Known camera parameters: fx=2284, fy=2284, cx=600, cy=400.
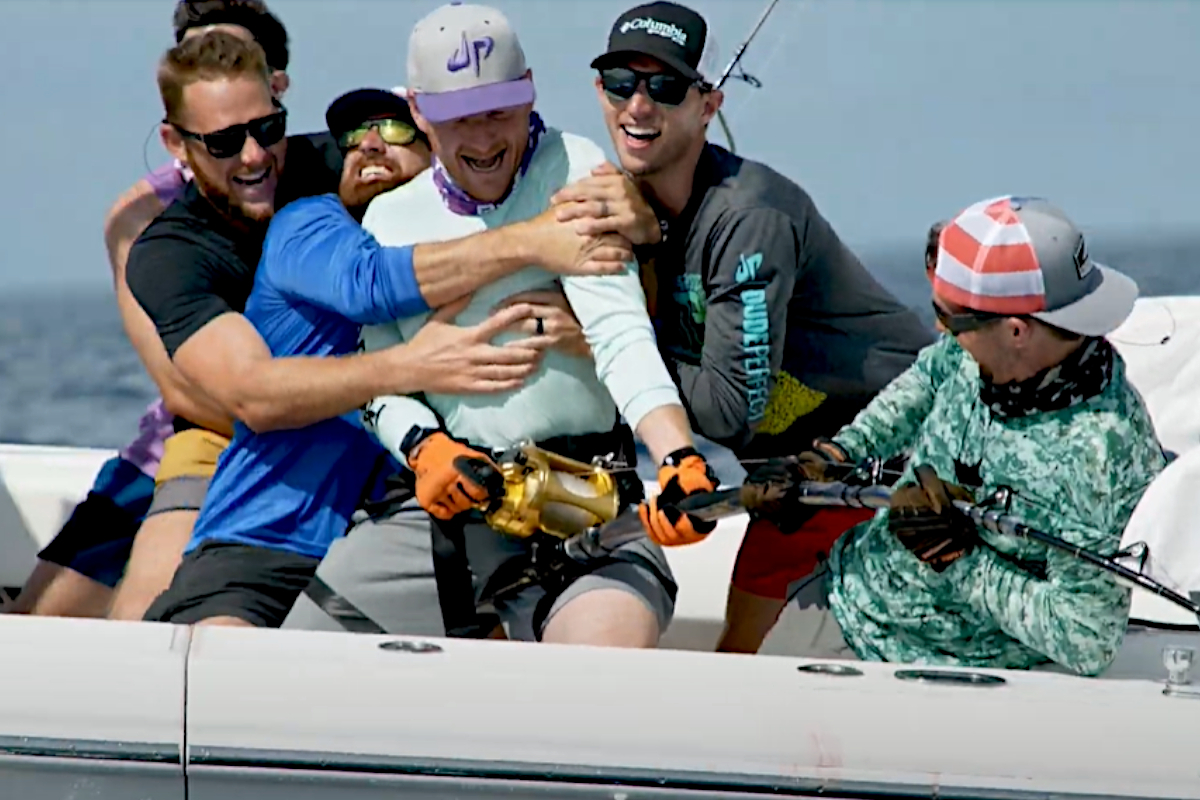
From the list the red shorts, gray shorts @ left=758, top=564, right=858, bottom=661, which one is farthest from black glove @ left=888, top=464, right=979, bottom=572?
the red shorts

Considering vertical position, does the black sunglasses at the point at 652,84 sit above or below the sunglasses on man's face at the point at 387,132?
above

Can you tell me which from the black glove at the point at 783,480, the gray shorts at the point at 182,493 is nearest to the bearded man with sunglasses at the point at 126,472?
the gray shorts at the point at 182,493

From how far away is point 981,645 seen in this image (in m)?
3.35

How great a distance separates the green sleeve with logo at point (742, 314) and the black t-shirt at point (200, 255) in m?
0.74

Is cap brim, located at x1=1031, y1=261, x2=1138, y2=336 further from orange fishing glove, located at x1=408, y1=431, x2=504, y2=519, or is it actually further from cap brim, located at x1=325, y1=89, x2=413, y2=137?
cap brim, located at x1=325, y1=89, x2=413, y2=137

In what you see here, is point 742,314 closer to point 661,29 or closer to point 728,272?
point 728,272

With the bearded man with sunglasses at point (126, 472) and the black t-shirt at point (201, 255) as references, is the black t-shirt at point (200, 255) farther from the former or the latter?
the bearded man with sunglasses at point (126, 472)

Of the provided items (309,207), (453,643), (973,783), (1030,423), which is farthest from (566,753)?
(309,207)

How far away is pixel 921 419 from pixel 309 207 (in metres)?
1.06

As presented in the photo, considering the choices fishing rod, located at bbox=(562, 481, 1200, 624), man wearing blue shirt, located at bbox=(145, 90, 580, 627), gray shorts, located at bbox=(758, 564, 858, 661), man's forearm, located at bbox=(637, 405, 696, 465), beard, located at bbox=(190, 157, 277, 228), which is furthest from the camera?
beard, located at bbox=(190, 157, 277, 228)

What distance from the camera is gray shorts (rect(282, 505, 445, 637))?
366 cm

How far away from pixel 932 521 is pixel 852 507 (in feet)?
0.98

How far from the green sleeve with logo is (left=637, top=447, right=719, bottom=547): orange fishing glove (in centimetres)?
19

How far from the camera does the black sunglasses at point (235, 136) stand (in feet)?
12.6
